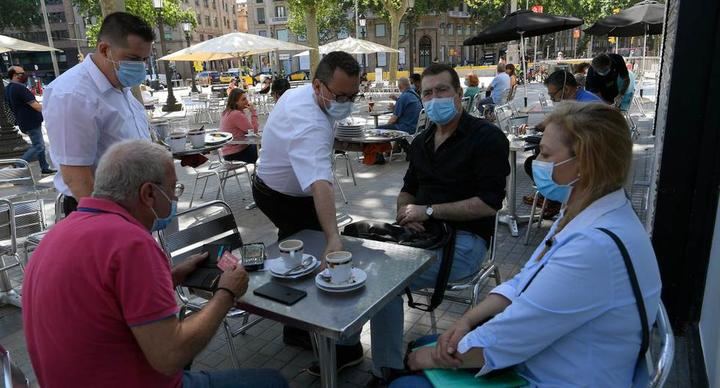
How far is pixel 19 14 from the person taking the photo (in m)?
44.8

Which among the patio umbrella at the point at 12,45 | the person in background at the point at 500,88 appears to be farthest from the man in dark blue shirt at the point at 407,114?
the patio umbrella at the point at 12,45

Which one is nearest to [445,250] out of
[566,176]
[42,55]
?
[566,176]

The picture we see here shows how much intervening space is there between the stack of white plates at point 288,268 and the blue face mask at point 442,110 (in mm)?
1237

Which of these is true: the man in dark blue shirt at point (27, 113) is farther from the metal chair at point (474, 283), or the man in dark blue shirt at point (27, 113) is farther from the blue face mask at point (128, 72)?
the metal chair at point (474, 283)

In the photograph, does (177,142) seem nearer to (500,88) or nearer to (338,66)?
(338,66)

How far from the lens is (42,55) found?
174 feet

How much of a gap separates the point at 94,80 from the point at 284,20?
5964 centimetres

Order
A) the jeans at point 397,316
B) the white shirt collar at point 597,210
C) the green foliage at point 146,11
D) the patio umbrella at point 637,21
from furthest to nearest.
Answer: the green foliage at point 146,11, the patio umbrella at point 637,21, the jeans at point 397,316, the white shirt collar at point 597,210

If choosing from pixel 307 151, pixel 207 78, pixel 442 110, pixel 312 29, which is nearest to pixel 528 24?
pixel 442 110

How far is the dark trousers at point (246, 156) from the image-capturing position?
6.72m

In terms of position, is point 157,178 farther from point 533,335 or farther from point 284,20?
point 284,20

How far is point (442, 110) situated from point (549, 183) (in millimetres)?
1144

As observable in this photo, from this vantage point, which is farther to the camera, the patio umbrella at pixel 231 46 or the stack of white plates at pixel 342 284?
the patio umbrella at pixel 231 46

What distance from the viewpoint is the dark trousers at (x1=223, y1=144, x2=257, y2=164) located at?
6.72 meters
